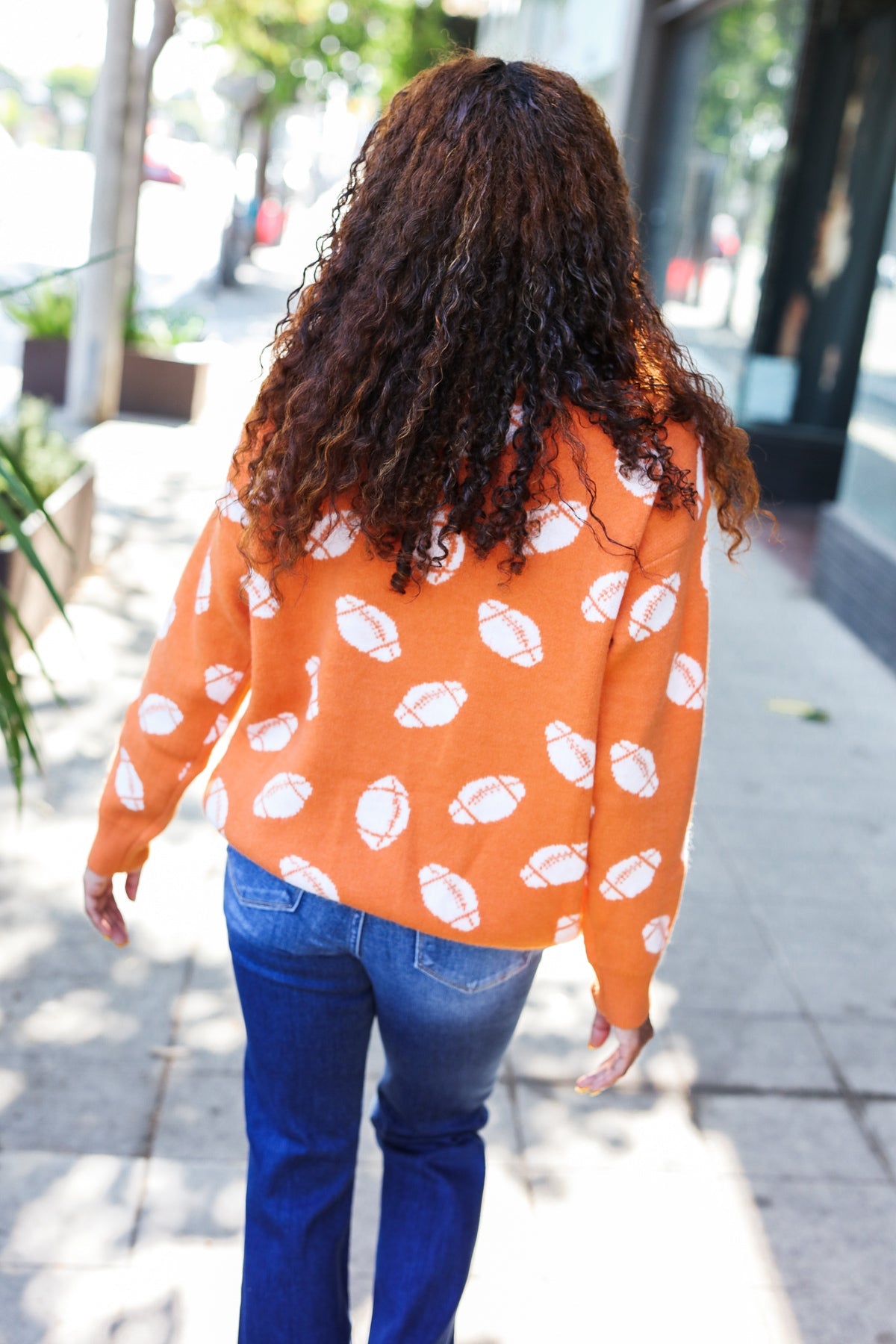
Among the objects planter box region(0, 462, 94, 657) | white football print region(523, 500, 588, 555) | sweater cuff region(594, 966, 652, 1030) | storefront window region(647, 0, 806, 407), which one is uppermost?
storefront window region(647, 0, 806, 407)

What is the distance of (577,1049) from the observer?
3.30 meters

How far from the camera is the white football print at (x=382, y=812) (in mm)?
1652

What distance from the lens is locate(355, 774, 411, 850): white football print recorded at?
5.42 feet

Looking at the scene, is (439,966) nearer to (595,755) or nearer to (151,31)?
(595,755)

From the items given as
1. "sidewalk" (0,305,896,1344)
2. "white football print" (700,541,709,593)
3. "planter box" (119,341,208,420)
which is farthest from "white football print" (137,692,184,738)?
"planter box" (119,341,208,420)

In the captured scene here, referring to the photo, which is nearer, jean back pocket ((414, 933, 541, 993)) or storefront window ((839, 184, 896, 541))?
jean back pocket ((414, 933, 541, 993))

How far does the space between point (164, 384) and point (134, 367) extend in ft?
0.88

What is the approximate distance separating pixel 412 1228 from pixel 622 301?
48.9 inches

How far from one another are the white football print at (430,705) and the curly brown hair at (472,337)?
136mm

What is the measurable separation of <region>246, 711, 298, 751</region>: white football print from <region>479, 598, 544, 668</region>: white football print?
307mm

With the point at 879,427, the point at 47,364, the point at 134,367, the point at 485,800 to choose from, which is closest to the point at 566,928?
the point at 485,800

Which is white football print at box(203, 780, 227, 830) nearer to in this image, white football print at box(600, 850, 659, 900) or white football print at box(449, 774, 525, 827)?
white football print at box(449, 774, 525, 827)

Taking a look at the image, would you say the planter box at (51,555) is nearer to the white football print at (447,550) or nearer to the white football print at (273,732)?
the white football print at (273,732)

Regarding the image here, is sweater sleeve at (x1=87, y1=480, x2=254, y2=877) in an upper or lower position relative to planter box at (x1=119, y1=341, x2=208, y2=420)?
upper
